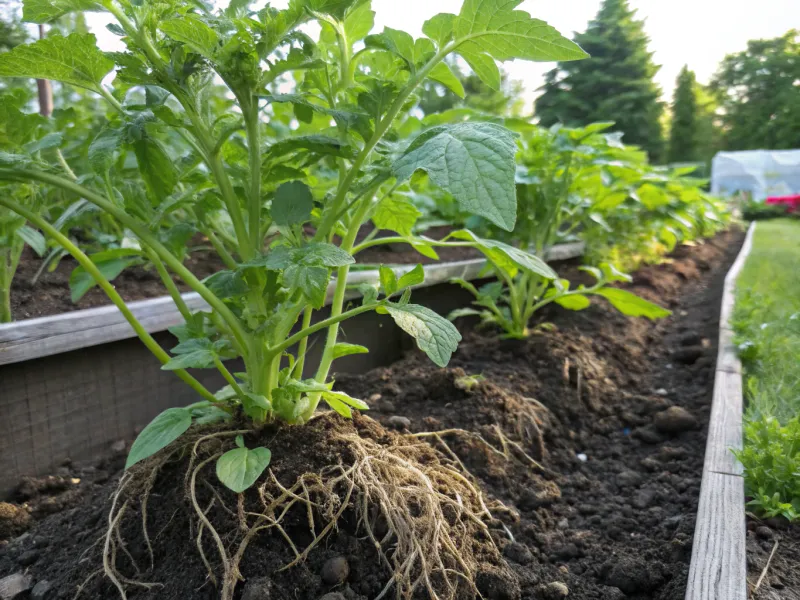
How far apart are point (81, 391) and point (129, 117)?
0.98 m

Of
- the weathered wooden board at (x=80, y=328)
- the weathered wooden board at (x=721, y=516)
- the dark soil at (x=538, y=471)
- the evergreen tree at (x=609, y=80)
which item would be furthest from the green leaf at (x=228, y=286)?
the evergreen tree at (x=609, y=80)

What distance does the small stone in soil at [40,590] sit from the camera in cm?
112

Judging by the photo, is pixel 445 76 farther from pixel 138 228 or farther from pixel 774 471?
pixel 774 471

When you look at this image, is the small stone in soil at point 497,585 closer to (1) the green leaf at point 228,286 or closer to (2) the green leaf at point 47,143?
(1) the green leaf at point 228,286

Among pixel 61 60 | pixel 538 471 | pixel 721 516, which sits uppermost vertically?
pixel 61 60

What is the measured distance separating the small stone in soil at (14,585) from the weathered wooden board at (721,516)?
126cm

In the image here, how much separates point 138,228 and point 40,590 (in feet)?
2.37

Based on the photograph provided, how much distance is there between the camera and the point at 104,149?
3.38 ft

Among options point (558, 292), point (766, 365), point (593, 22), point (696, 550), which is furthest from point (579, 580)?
point (593, 22)

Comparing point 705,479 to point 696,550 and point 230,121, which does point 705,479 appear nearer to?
point 696,550

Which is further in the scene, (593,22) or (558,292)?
(593,22)

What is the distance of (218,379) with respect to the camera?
2.04 meters

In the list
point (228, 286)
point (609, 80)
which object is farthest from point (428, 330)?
point (609, 80)

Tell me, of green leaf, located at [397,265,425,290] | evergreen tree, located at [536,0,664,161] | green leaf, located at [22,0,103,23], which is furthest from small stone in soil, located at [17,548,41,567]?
evergreen tree, located at [536,0,664,161]
